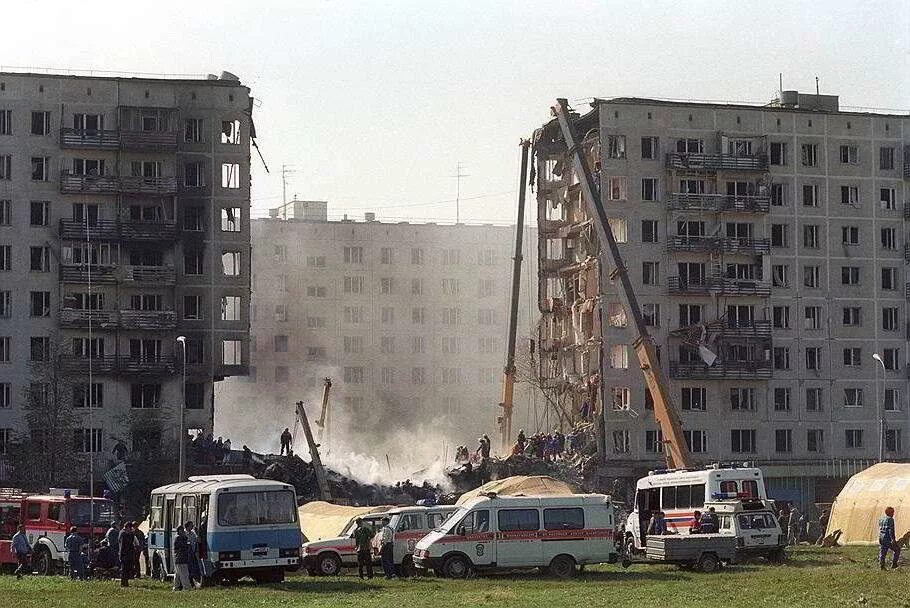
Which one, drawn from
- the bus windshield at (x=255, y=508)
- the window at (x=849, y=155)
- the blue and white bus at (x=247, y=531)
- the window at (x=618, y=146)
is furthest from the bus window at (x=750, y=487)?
the window at (x=849, y=155)

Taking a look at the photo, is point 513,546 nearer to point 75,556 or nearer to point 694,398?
point 75,556

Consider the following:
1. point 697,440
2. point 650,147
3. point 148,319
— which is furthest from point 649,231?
point 148,319

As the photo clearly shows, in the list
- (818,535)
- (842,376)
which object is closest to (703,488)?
(818,535)

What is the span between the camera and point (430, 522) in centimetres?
5797

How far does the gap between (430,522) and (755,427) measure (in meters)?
66.7

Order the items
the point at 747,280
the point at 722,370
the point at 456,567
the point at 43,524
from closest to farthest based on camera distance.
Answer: the point at 456,567 < the point at 43,524 < the point at 722,370 < the point at 747,280

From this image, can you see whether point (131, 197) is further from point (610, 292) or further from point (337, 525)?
point (337, 525)

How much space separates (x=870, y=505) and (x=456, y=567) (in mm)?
26284

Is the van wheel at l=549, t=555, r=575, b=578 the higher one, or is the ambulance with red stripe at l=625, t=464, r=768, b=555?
the ambulance with red stripe at l=625, t=464, r=768, b=555

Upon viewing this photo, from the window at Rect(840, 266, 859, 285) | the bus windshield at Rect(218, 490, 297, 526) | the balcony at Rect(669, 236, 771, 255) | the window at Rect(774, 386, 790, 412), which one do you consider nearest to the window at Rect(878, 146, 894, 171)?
the window at Rect(840, 266, 859, 285)

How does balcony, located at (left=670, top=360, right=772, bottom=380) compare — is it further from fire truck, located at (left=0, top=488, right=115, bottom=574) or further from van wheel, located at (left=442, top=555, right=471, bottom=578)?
van wheel, located at (left=442, top=555, right=471, bottom=578)

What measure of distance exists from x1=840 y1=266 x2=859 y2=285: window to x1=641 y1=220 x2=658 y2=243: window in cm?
1557

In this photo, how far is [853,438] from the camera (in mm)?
123000

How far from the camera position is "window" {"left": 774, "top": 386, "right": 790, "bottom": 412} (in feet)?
399
